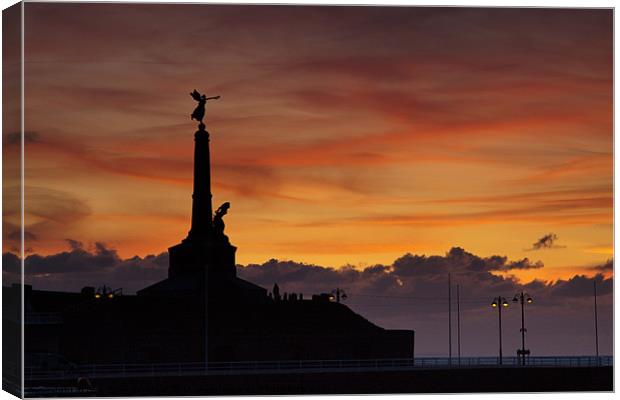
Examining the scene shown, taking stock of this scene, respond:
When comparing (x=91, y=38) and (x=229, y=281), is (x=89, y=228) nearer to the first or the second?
(x=91, y=38)

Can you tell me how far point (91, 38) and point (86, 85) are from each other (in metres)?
2.50

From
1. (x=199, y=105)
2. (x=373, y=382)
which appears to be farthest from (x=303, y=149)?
(x=373, y=382)

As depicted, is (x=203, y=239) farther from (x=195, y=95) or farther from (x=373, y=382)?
(x=195, y=95)

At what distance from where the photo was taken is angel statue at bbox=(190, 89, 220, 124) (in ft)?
184

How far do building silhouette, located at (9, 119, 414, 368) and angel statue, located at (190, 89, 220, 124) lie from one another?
12.1 meters

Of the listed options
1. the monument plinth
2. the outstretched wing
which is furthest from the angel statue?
the monument plinth

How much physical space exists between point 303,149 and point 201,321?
2415 centimetres

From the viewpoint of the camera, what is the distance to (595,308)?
57.6 meters

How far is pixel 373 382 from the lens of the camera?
7244cm

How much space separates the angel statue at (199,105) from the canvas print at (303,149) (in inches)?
5.2

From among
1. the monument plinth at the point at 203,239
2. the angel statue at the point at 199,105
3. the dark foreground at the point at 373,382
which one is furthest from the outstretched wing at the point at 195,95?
the dark foreground at the point at 373,382

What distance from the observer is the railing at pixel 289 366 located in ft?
217

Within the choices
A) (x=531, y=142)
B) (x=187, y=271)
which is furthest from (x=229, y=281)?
(x=531, y=142)

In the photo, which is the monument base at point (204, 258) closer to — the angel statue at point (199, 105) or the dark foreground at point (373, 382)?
the dark foreground at point (373, 382)
